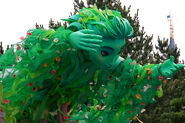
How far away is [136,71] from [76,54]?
65 cm

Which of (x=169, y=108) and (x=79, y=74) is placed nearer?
(x=79, y=74)

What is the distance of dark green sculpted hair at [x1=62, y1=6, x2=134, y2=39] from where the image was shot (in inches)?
102

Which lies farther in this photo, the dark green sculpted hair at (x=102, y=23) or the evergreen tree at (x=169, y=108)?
the evergreen tree at (x=169, y=108)

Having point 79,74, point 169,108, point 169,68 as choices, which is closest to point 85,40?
point 79,74

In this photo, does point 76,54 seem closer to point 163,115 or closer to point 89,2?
point 163,115

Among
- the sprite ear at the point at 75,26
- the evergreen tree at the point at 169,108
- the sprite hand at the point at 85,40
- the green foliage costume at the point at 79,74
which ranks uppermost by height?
the sprite ear at the point at 75,26

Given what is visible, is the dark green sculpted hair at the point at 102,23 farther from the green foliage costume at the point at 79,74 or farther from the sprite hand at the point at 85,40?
the sprite hand at the point at 85,40

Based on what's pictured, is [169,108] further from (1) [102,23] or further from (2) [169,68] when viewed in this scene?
(1) [102,23]

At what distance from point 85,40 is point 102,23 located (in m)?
0.28

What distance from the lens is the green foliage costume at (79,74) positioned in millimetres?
2562

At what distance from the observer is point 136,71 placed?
2988 mm

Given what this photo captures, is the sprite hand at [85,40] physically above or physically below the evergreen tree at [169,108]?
above

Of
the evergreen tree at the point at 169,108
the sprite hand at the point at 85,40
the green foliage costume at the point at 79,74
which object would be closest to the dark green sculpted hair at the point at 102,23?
the green foliage costume at the point at 79,74

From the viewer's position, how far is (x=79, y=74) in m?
2.75
